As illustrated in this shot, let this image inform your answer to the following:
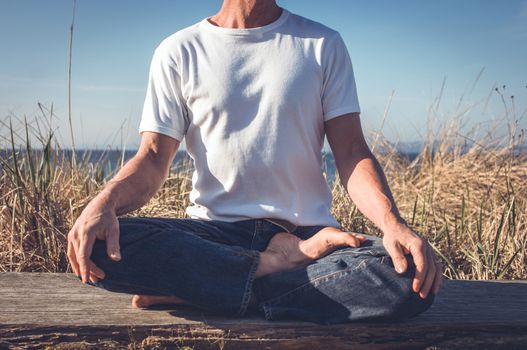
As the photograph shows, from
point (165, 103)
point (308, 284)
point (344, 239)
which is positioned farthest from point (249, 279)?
point (165, 103)

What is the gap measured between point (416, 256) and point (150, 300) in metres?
0.84

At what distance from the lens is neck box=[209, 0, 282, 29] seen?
87.0 inches

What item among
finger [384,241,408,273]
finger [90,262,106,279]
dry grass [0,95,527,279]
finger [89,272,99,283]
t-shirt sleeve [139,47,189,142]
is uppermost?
t-shirt sleeve [139,47,189,142]

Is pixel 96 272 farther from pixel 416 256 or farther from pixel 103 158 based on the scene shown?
pixel 103 158

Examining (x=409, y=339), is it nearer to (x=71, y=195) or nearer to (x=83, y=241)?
(x=83, y=241)

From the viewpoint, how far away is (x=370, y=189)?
1937mm

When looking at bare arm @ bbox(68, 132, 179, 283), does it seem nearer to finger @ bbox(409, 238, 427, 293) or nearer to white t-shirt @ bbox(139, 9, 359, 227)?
white t-shirt @ bbox(139, 9, 359, 227)

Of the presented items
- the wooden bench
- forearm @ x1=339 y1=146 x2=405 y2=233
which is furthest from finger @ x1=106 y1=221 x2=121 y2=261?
forearm @ x1=339 y1=146 x2=405 y2=233

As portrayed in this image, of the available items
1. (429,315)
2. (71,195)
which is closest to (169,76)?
(429,315)

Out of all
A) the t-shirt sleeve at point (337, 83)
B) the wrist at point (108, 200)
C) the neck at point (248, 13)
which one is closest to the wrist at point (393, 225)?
the t-shirt sleeve at point (337, 83)

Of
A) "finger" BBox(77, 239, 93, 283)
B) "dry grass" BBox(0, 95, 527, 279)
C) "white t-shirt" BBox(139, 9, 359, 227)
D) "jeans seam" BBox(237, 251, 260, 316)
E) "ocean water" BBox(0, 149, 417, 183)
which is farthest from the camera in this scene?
"ocean water" BBox(0, 149, 417, 183)

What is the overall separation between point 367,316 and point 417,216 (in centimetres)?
214

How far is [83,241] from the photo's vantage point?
1.64 m

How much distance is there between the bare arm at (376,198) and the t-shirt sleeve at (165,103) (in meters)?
0.52
